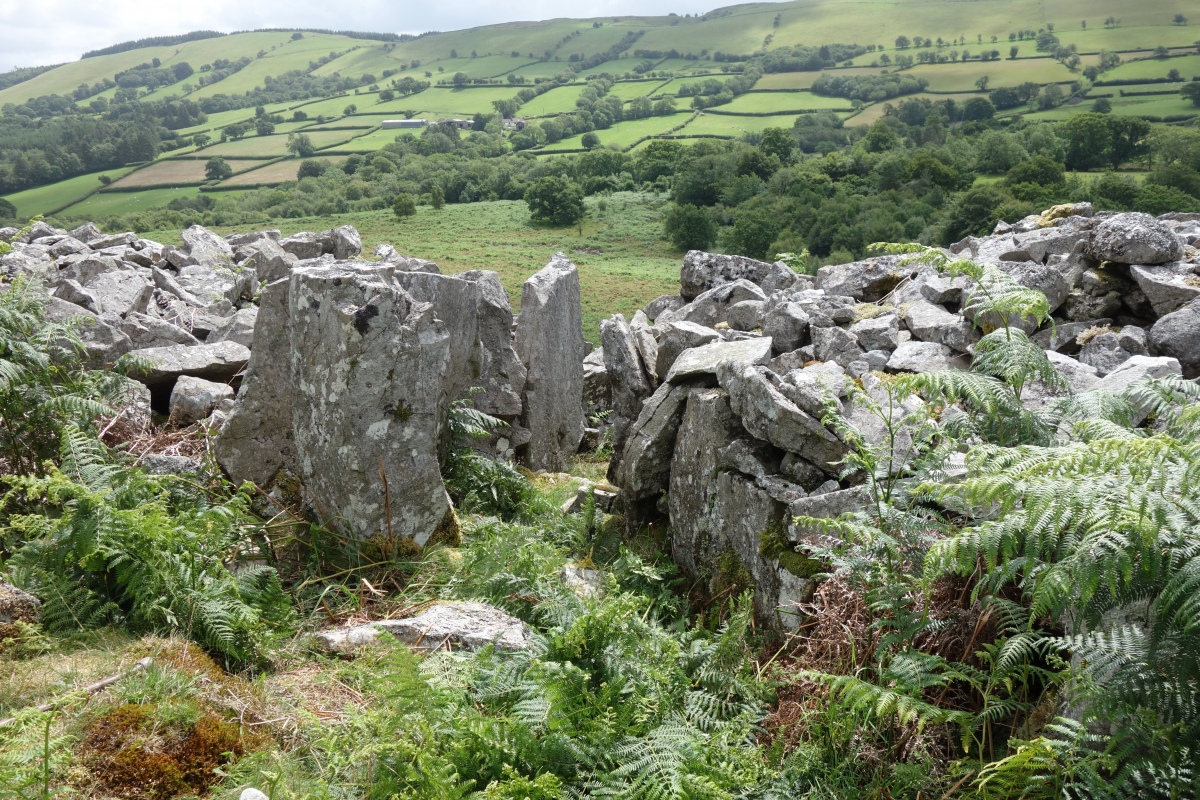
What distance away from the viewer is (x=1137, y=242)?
396 inches

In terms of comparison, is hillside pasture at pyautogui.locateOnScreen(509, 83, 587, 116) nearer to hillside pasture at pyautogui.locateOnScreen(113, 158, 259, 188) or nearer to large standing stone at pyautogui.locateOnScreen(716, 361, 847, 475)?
hillside pasture at pyautogui.locateOnScreen(113, 158, 259, 188)

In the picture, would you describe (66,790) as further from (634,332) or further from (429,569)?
(634,332)

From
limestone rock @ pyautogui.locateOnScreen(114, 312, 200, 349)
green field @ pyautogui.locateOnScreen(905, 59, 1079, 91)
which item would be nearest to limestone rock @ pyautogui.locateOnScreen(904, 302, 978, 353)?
limestone rock @ pyautogui.locateOnScreen(114, 312, 200, 349)

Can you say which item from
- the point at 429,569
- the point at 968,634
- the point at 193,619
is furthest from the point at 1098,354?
the point at 193,619

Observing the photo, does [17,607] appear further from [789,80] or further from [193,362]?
[789,80]

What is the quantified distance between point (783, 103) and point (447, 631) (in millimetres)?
136983

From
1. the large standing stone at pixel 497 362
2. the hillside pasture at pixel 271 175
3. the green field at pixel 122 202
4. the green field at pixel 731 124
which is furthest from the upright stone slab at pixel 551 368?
the green field at pixel 731 124

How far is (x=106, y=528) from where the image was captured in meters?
5.13

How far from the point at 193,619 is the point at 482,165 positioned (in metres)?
103

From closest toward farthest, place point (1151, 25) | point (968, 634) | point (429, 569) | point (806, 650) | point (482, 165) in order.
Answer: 1. point (968, 634)
2. point (806, 650)
3. point (429, 569)
4. point (482, 165)
5. point (1151, 25)

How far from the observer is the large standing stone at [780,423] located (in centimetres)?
664

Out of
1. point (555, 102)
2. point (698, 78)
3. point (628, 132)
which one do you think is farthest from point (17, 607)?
point (698, 78)

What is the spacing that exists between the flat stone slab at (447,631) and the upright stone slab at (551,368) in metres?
5.34

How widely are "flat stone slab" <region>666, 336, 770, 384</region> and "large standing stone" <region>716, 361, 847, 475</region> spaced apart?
0.87 metres
